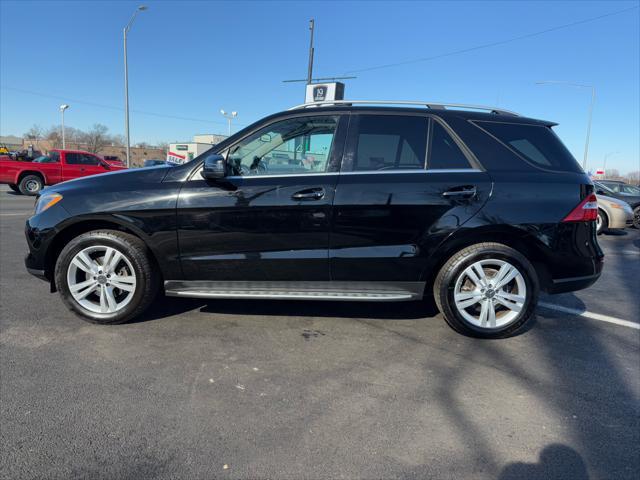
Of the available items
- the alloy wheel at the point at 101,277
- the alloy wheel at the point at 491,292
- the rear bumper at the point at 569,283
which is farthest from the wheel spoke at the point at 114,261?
the rear bumper at the point at 569,283

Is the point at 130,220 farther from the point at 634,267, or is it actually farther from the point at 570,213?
the point at 634,267

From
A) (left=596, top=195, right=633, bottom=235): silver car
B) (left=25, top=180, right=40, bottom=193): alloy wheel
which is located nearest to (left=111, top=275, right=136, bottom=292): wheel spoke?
(left=596, top=195, right=633, bottom=235): silver car

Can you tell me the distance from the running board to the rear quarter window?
1401 mm

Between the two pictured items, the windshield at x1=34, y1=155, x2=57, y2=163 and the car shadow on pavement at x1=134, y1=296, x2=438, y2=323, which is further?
the windshield at x1=34, y1=155, x2=57, y2=163

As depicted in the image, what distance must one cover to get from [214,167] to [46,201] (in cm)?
158

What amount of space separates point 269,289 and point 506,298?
1.96 meters

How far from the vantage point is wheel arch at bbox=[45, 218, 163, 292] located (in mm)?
3426

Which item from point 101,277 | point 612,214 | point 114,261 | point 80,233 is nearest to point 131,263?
point 114,261

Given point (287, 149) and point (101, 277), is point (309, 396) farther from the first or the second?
point (101, 277)

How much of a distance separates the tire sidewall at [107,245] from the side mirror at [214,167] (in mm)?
911

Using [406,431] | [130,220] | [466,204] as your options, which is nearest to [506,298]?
[466,204]

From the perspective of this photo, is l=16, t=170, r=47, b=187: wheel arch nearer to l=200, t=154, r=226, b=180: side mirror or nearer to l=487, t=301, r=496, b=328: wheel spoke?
l=200, t=154, r=226, b=180: side mirror

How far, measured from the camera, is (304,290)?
3.46m

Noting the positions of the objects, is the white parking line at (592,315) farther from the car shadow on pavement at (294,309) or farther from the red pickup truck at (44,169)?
the red pickup truck at (44,169)
